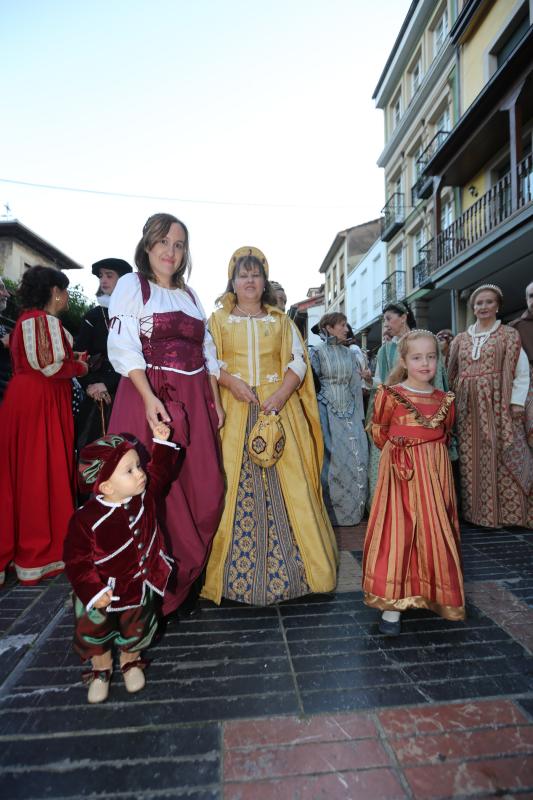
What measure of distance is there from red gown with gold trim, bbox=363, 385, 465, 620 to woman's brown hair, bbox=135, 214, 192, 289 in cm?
123

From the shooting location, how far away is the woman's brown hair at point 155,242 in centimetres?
231

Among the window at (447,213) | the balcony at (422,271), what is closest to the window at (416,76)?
the window at (447,213)

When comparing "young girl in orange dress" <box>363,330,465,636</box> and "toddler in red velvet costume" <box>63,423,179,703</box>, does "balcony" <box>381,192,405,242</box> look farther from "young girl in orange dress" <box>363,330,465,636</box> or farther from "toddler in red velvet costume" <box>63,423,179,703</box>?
"toddler in red velvet costume" <box>63,423,179,703</box>

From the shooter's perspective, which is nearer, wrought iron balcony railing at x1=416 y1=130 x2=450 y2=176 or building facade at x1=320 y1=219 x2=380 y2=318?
wrought iron balcony railing at x1=416 y1=130 x2=450 y2=176

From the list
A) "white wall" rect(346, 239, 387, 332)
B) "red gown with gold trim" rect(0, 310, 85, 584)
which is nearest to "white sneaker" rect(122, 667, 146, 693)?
"red gown with gold trim" rect(0, 310, 85, 584)

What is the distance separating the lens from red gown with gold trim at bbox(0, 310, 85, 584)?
2971mm

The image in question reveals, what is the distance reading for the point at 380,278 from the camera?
21297 millimetres

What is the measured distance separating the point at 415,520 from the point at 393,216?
1834cm

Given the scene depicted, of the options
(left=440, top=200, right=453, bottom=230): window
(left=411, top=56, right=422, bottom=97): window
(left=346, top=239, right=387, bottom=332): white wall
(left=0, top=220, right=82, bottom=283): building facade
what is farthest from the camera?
(left=346, top=239, right=387, bottom=332): white wall

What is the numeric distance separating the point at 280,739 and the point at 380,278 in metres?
21.4

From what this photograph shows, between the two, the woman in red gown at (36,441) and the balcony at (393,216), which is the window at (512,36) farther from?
the woman in red gown at (36,441)

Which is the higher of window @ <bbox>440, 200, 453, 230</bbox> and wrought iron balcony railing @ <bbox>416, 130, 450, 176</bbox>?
wrought iron balcony railing @ <bbox>416, 130, 450, 176</bbox>

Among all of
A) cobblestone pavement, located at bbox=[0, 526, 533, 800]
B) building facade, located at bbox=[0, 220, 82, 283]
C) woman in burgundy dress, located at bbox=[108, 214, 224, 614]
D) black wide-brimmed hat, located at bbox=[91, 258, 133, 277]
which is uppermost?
building facade, located at bbox=[0, 220, 82, 283]

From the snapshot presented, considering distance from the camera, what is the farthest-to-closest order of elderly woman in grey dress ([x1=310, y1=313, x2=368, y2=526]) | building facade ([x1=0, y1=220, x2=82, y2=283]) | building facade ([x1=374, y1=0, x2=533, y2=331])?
1. building facade ([x1=0, y1=220, x2=82, y2=283])
2. building facade ([x1=374, y1=0, x2=533, y2=331])
3. elderly woman in grey dress ([x1=310, y1=313, x2=368, y2=526])
